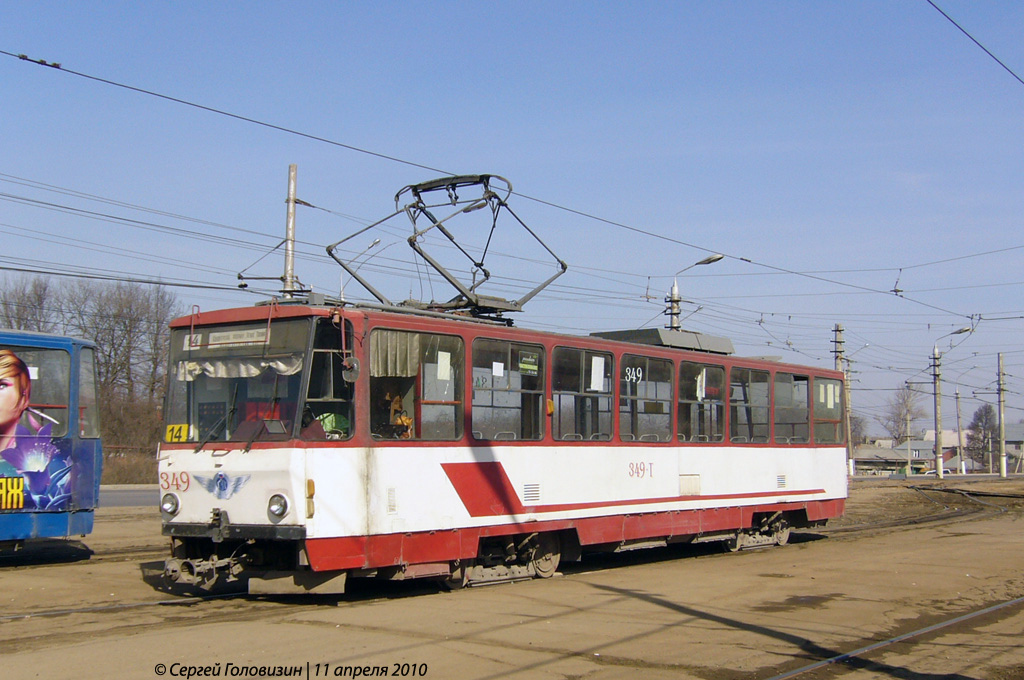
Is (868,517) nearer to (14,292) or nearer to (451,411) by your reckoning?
(451,411)

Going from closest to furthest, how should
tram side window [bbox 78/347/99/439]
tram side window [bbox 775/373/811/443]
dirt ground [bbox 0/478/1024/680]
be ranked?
dirt ground [bbox 0/478/1024/680] → tram side window [bbox 78/347/99/439] → tram side window [bbox 775/373/811/443]

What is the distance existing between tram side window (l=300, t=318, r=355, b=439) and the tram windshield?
13 cm

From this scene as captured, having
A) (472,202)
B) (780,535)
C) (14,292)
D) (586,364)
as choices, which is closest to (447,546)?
(586,364)

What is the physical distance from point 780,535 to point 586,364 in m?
6.44

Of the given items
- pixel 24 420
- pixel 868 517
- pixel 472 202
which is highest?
pixel 472 202

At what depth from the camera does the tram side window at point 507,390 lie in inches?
432

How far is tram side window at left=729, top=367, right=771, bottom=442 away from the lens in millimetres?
15344

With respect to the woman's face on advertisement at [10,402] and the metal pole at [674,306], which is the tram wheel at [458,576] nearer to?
the woman's face on advertisement at [10,402]

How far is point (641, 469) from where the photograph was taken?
13.3 meters

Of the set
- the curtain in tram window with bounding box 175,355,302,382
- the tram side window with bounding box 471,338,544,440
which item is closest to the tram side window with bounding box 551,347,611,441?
the tram side window with bounding box 471,338,544,440

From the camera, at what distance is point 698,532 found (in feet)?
47.3

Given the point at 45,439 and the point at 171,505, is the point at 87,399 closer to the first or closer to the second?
the point at 45,439

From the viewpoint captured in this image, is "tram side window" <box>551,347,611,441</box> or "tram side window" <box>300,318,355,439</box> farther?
"tram side window" <box>551,347,611,441</box>

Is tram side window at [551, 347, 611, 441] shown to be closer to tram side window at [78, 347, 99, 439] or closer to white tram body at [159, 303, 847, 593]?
white tram body at [159, 303, 847, 593]
